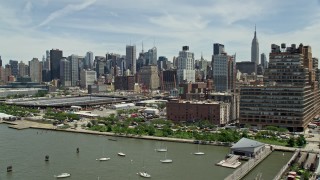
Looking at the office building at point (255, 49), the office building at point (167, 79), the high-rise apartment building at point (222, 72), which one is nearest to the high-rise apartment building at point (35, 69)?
the office building at point (167, 79)

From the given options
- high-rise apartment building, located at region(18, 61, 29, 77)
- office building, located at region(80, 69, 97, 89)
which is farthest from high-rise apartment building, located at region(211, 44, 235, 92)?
high-rise apartment building, located at region(18, 61, 29, 77)

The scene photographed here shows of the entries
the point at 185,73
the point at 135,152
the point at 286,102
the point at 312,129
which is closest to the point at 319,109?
the point at 312,129

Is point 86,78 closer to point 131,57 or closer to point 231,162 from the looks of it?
point 131,57

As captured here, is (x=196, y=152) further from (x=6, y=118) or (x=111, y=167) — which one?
(x=6, y=118)

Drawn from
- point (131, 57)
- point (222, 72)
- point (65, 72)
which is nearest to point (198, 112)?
point (222, 72)

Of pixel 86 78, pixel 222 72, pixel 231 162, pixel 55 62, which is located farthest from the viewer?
pixel 55 62

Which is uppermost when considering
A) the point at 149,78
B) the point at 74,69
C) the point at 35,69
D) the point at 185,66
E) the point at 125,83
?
the point at 35,69
